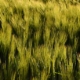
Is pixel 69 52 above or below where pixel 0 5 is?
below

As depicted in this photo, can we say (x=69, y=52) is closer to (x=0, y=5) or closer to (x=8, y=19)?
(x=8, y=19)

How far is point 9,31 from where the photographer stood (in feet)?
6.25

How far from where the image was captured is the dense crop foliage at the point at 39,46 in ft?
5.11

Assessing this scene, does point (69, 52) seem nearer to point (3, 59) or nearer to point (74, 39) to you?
point (74, 39)

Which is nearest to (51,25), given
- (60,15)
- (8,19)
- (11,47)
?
(60,15)

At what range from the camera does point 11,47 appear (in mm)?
1735

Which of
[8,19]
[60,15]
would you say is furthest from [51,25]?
[8,19]

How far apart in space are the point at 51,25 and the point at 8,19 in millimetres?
419

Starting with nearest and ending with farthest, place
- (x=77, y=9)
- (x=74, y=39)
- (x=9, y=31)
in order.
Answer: (x=9, y=31)
(x=74, y=39)
(x=77, y=9)

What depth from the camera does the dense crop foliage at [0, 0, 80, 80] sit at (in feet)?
5.11

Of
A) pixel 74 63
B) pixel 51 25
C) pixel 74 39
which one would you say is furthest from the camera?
pixel 51 25

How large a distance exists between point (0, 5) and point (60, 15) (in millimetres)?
697

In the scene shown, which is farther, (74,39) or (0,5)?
(0,5)

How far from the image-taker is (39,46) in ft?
6.04
